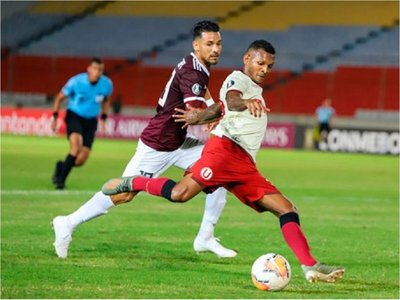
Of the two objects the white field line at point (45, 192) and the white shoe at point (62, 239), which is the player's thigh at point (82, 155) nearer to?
the white field line at point (45, 192)

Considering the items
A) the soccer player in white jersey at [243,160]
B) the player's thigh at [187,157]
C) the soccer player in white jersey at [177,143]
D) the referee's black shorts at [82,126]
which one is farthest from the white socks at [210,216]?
the referee's black shorts at [82,126]

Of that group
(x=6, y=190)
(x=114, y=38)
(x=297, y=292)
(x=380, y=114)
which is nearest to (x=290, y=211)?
(x=297, y=292)

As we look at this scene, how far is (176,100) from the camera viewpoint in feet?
37.3

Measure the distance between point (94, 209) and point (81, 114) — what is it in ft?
29.2

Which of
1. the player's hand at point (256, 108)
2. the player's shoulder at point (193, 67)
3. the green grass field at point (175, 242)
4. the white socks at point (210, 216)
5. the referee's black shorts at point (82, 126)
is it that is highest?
the player's shoulder at point (193, 67)

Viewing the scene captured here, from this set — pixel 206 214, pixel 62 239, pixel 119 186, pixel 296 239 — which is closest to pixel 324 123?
pixel 206 214

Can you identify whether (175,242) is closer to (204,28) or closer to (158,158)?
(158,158)

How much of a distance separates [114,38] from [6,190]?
37.7 meters

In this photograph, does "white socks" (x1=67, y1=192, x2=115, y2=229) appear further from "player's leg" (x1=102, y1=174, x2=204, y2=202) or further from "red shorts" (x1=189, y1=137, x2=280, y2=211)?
"red shorts" (x1=189, y1=137, x2=280, y2=211)

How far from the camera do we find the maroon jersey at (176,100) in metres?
10.9

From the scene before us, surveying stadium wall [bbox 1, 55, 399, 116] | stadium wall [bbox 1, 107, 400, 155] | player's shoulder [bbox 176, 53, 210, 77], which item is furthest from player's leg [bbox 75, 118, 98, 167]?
stadium wall [bbox 1, 55, 399, 116]

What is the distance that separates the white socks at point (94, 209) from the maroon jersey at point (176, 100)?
0.79 m

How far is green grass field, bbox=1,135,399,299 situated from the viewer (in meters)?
9.50

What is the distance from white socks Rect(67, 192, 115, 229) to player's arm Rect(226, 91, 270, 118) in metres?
2.27
